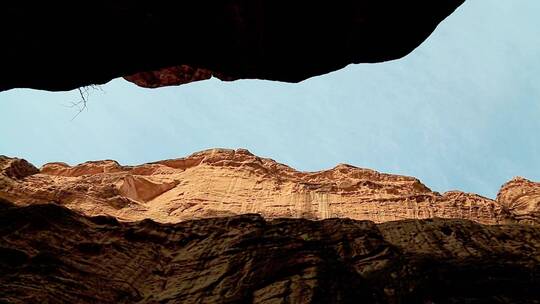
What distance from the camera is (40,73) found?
13273 mm

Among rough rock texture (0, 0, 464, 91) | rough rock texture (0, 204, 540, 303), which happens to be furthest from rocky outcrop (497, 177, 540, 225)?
rough rock texture (0, 0, 464, 91)

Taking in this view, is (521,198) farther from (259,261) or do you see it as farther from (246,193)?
(259,261)

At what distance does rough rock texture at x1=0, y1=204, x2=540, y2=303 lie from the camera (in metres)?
11.3

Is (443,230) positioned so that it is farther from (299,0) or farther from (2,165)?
(2,165)

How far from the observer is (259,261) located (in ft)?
41.7

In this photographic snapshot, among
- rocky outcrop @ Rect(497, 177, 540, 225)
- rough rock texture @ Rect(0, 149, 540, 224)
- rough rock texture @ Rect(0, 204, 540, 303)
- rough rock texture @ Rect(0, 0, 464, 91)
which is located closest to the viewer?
rough rock texture @ Rect(0, 204, 540, 303)

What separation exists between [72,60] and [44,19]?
1.15 m

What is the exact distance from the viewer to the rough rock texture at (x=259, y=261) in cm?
1129

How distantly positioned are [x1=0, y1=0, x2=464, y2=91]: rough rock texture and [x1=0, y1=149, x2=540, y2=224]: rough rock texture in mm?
11342

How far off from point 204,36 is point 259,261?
15.3 ft

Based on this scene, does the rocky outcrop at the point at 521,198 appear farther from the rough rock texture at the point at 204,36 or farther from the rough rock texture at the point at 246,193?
the rough rock texture at the point at 204,36

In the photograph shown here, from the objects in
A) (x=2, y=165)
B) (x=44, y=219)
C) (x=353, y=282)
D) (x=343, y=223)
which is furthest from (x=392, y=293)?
(x=2, y=165)

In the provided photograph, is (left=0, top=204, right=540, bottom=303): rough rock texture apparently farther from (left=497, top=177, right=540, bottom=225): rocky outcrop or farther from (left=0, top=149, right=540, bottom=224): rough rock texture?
(left=497, top=177, right=540, bottom=225): rocky outcrop

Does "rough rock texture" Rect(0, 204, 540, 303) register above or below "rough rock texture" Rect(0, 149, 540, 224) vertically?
below
